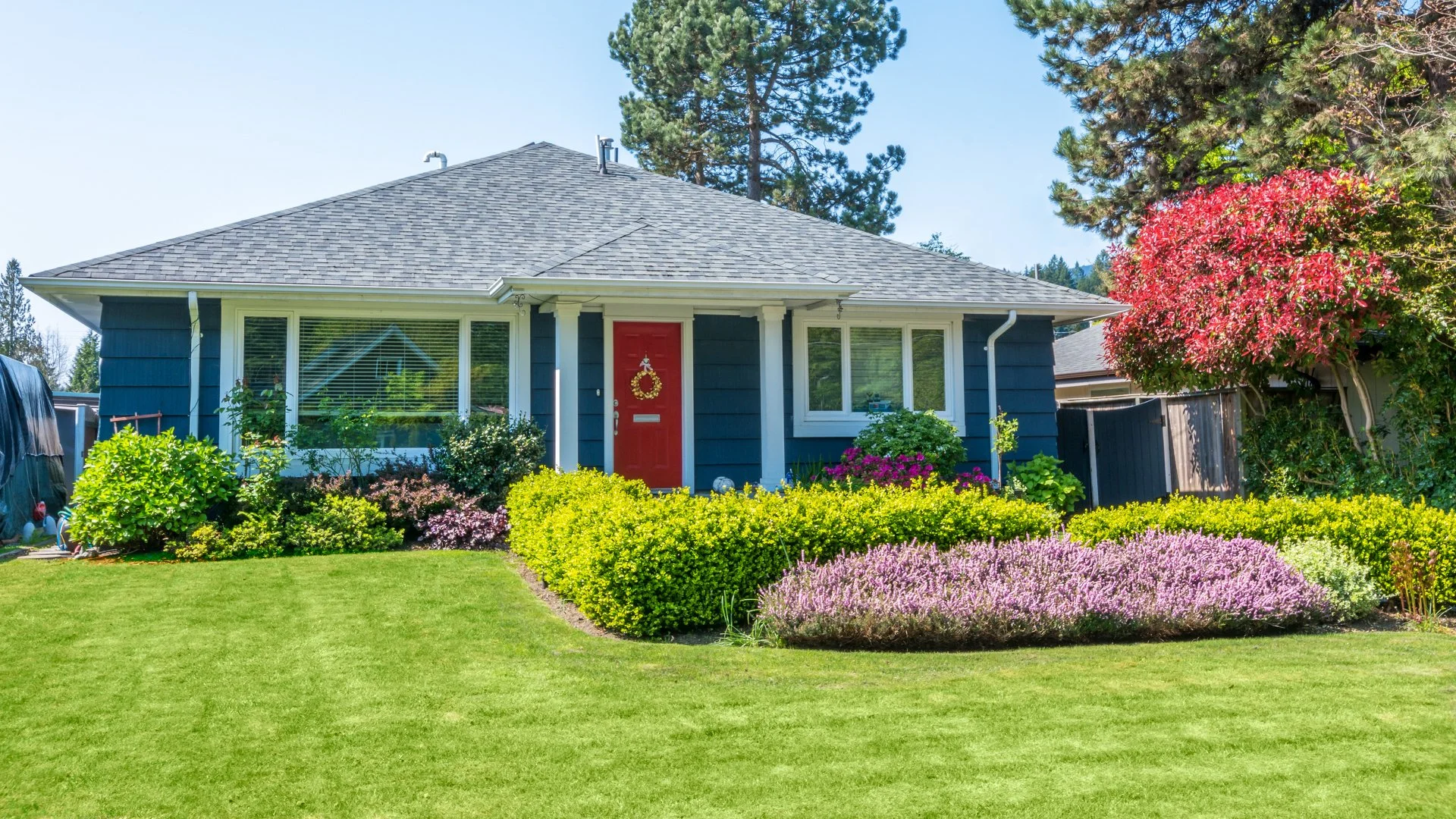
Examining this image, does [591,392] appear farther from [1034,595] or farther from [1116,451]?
[1116,451]

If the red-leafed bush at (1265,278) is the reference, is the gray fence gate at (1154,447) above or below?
below

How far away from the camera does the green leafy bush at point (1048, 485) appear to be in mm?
11828

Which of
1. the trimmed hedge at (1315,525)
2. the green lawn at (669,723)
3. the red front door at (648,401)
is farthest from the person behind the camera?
the red front door at (648,401)

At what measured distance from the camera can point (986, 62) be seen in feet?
53.7

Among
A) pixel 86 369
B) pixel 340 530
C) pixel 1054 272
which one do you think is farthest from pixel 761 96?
pixel 1054 272

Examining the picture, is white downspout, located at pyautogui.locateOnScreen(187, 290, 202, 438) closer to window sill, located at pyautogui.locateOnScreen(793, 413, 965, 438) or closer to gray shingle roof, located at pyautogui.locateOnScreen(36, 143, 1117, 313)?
gray shingle roof, located at pyautogui.locateOnScreen(36, 143, 1117, 313)

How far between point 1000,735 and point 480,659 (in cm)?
281

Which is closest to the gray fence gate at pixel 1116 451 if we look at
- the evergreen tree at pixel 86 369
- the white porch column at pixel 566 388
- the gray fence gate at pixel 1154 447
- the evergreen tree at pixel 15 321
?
the gray fence gate at pixel 1154 447

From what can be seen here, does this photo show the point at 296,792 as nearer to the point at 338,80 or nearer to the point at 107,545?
the point at 107,545

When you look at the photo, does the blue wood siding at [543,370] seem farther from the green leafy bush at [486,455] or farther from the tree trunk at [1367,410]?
the tree trunk at [1367,410]

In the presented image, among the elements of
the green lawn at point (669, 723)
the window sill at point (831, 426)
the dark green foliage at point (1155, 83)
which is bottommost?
the green lawn at point (669, 723)

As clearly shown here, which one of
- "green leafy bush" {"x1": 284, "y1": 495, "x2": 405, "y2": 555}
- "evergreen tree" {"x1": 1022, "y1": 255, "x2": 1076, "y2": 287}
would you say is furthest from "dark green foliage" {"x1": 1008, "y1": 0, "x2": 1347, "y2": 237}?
"evergreen tree" {"x1": 1022, "y1": 255, "x2": 1076, "y2": 287}

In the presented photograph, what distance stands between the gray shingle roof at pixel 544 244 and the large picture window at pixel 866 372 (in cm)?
60

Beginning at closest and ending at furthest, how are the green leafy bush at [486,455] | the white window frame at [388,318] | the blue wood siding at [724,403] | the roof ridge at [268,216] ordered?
the roof ridge at [268,216], the green leafy bush at [486,455], the white window frame at [388,318], the blue wood siding at [724,403]
